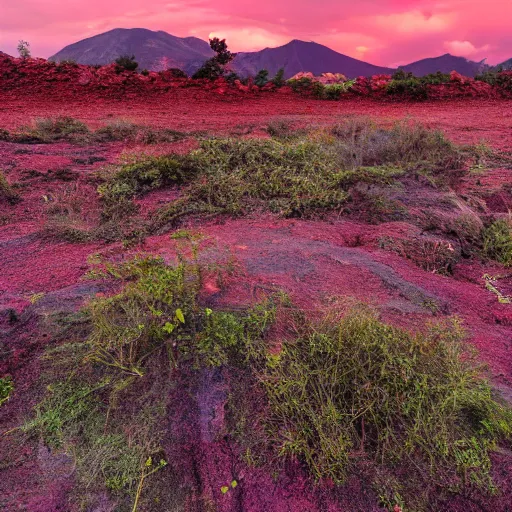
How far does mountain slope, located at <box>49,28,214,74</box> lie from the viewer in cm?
3240

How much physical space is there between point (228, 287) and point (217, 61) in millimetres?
12183

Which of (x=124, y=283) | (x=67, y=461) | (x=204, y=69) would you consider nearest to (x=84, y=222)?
(x=124, y=283)

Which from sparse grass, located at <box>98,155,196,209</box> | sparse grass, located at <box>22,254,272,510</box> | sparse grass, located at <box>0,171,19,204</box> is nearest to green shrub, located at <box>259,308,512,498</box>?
sparse grass, located at <box>22,254,272,510</box>

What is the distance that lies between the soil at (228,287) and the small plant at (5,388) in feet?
0.17

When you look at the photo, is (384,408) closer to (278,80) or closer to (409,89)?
(409,89)

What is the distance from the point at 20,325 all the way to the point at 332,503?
2246 millimetres

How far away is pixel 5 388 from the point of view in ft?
7.52

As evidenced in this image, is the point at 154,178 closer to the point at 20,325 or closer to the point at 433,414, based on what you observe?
the point at 20,325

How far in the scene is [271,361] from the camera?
2.19 meters

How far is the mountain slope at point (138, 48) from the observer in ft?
106

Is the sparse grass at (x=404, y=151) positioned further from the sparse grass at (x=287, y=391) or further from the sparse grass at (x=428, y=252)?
the sparse grass at (x=287, y=391)

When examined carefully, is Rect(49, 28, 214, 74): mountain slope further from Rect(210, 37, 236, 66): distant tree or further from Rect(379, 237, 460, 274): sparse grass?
Rect(379, 237, 460, 274): sparse grass

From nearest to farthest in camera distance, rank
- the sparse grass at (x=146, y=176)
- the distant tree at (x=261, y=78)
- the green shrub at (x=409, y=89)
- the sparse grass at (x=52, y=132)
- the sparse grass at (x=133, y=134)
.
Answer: the sparse grass at (x=146, y=176), the sparse grass at (x=52, y=132), the sparse grass at (x=133, y=134), the green shrub at (x=409, y=89), the distant tree at (x=261, y=78)

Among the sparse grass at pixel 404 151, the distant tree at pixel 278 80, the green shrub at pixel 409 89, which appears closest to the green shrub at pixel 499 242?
the sparse grass at pixel 404 151
